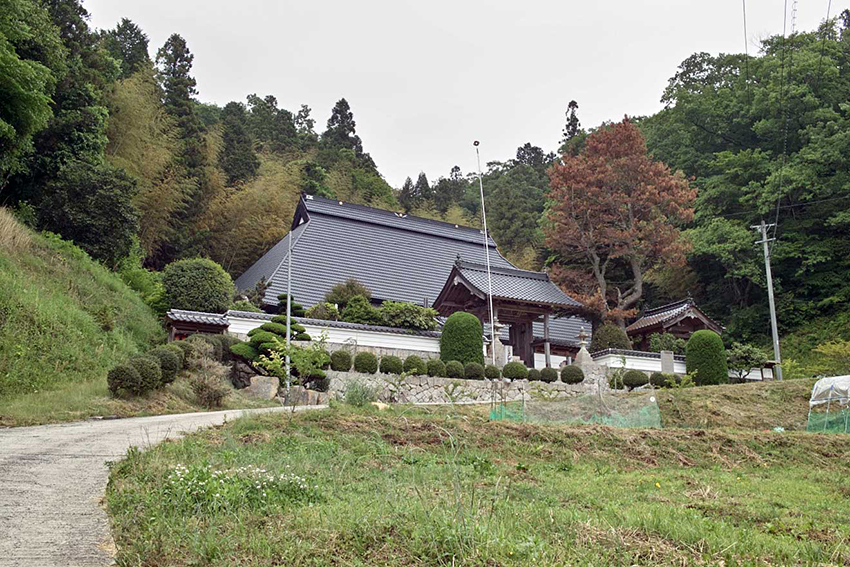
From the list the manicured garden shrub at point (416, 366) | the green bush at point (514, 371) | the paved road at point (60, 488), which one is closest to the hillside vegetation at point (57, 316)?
the paved road at point (60, 488)

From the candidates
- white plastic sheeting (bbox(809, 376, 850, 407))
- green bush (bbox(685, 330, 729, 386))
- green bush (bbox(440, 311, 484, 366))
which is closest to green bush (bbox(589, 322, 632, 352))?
green bush (bbox(685, 330, 729, 386))

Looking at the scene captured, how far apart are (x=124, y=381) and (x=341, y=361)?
227 inches

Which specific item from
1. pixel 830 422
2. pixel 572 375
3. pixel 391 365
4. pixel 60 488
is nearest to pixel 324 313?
pixel 391 365

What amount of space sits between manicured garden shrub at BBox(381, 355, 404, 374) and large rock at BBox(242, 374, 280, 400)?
117 inches

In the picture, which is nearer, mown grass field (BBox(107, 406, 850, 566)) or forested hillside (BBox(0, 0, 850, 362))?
mown grass field (BBox(107, 406, 850, 566))

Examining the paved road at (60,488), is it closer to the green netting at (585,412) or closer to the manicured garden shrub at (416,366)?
the green netting at (585,412)

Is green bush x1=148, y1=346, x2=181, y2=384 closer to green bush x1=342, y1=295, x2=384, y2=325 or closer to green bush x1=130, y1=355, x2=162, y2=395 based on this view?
green bush x1=130, y1=355, x2=162, y2=395

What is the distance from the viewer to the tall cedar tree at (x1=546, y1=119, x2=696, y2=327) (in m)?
25.9

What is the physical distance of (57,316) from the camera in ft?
50.2

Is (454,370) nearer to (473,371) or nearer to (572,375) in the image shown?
(473,371)

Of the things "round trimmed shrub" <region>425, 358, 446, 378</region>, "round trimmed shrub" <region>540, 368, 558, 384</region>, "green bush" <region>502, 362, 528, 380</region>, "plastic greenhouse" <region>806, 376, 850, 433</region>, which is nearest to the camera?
"plastic greenhouse" <region>806, 376, 850, 433</region>

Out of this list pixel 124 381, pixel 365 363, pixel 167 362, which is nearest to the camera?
pixel 124 381

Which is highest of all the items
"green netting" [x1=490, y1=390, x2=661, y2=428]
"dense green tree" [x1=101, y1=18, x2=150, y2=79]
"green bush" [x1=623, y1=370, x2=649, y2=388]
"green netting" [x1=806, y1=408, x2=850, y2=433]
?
"dense green tree" [x1=101, y1=18, x2=150, y2=79]

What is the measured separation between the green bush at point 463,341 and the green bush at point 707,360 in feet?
20.9
